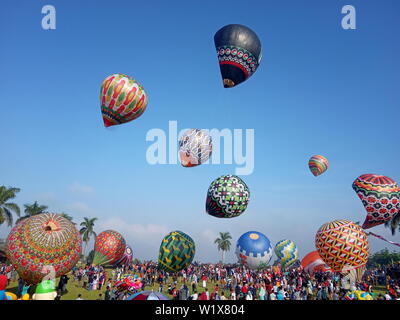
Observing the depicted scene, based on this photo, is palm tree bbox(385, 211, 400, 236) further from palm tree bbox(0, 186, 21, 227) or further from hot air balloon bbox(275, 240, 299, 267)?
palm tree bbox(0, 186, 21, 227)

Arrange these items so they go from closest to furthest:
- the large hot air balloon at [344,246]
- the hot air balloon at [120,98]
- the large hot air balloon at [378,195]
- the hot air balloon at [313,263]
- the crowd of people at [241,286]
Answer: the crowd of people at [241,286], the large hot air balloon at [344,246], the hot air balloon at [120,98], the large hot air balloon at [378,195], the hot air balloon at [313,263]

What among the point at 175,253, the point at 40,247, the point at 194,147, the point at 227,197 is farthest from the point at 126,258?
the point at 40,247

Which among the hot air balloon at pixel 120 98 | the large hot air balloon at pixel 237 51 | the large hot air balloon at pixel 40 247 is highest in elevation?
the large hot air balloon at pixel 237 51

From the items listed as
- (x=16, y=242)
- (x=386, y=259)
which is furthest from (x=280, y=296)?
(x=386, y=259)

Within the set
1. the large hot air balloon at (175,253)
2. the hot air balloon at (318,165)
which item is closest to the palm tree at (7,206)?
the large hot air balloon at (175,253)

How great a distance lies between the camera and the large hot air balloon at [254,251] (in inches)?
1016

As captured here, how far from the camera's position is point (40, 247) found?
14.8 m

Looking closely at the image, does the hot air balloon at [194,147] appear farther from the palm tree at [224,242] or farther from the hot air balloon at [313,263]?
the palm tree at [224,242]

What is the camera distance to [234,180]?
23.9m

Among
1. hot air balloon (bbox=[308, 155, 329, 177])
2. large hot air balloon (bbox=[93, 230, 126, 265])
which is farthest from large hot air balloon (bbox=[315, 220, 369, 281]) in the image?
hot air balloon (bbox=[308, 155, 329, 177])

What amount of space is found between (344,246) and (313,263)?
428 inches

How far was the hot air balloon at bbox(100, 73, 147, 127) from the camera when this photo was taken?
2103 cm

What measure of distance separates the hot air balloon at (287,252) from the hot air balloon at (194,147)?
16261 millimetres
